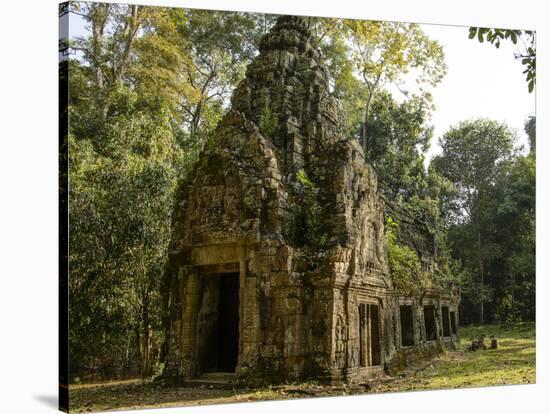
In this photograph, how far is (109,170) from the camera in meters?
11.8

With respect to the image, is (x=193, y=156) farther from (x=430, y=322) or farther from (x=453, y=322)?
(x=453, y=322)

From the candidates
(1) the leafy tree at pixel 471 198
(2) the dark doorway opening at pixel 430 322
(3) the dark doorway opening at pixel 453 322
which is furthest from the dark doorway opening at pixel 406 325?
(1) the leafy tree at pixel 471 198

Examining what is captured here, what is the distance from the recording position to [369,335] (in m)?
12.5

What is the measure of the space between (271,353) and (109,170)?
12.4ft

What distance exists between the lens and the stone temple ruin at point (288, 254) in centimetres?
1166

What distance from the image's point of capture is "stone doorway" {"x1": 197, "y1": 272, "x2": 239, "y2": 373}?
12.6 meters

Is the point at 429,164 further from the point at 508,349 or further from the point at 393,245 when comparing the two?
the point at 508,349

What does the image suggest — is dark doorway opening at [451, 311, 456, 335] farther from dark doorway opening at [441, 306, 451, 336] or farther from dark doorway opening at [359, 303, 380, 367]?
dark doorway opening at [359, 303, 380, 367]

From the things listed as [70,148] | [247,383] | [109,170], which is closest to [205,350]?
[247,383]

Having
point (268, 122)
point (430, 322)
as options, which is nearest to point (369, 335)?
point (430, 322)

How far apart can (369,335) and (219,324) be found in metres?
2.65

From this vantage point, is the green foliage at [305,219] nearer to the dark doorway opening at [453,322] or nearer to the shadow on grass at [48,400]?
the dark doorway opening at [453,322]

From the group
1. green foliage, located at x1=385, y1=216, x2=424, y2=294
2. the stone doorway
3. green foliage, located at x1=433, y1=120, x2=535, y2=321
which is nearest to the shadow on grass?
the stone doorway

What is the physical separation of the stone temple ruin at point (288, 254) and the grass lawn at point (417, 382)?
0.70 ft
